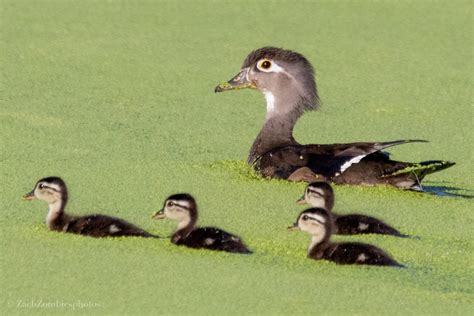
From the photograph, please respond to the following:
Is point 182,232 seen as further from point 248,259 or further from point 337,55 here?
point 337,55

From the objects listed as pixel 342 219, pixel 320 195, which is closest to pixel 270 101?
pixel 320 195

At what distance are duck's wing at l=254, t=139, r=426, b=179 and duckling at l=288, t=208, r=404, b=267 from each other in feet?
4.74

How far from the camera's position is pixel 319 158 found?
30.3ft

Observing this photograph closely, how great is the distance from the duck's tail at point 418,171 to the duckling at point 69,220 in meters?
2.04

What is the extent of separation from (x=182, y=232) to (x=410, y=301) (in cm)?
141

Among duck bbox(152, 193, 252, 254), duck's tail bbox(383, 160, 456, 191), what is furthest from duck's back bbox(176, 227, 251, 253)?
duck's tail bbox(383, 160, 456, 191)

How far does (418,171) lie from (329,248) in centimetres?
191

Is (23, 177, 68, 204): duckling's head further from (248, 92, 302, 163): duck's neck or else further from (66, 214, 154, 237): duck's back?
(248, 92, 302, 163): duck's neck

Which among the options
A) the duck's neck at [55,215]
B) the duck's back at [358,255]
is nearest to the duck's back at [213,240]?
the duck's back at [358,255]

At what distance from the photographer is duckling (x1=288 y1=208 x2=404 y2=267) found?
7.19m

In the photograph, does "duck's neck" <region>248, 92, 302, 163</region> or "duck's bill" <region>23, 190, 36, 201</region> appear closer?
"duck's bill" <region>23, 190, 36, 201</region>

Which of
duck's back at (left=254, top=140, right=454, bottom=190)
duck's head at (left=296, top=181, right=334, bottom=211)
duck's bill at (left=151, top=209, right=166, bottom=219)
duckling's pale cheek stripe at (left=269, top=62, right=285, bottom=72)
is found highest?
duckling's pale cheek stripe at (left=269, top=62, right=285, bottom=72)

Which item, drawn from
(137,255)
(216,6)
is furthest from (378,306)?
(216,6)

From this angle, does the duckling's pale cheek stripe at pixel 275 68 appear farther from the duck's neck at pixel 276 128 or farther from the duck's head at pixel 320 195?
the duck's head at pixel 320 195
